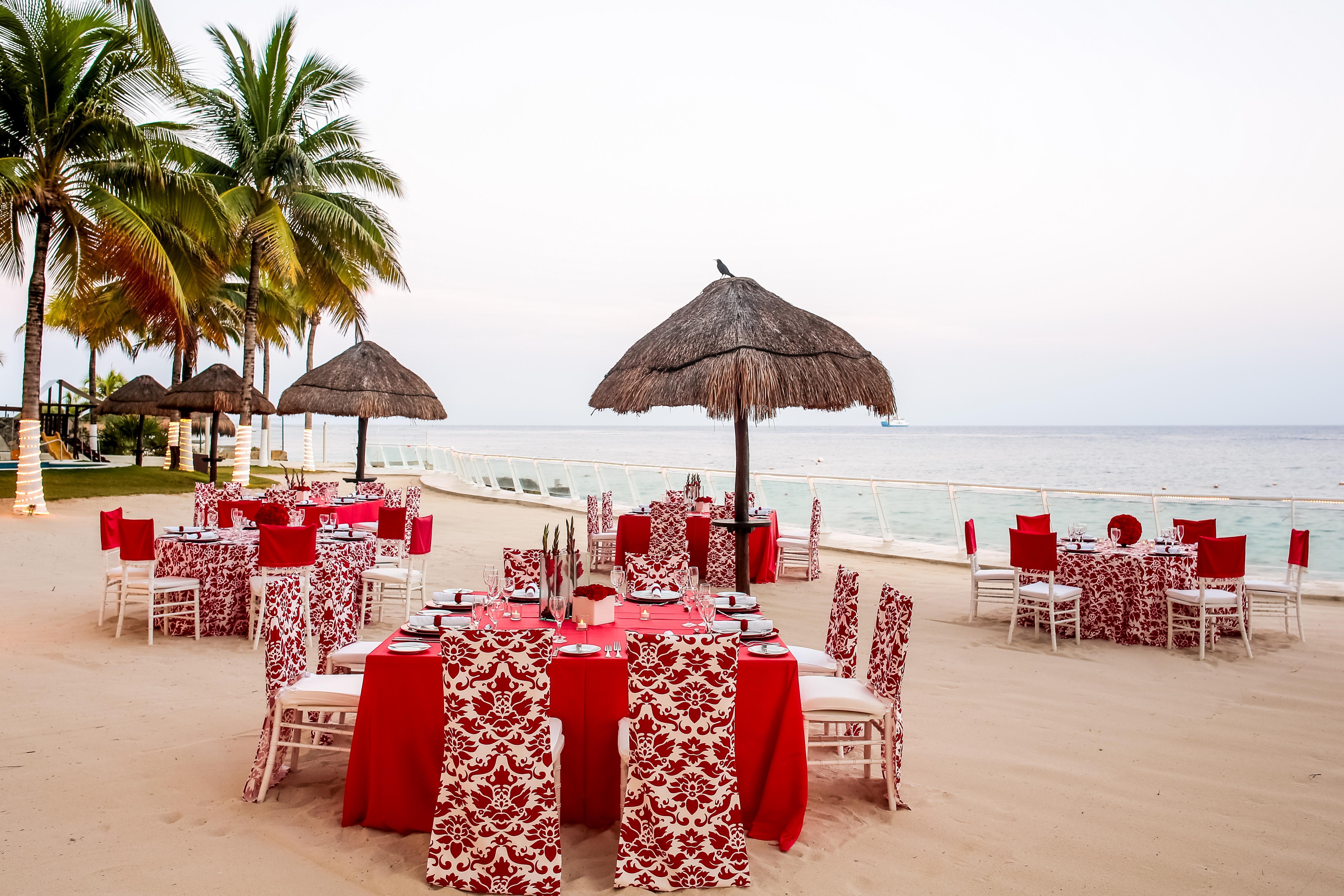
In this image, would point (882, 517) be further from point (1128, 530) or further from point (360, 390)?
point (360, 390)

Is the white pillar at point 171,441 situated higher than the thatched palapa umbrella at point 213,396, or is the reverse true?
the thatched palapa umbrella at point 213,396

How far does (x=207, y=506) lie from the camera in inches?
336

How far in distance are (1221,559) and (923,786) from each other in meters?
4.08

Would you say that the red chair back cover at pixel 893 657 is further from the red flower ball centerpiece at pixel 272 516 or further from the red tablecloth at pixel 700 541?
the red tablecloth at pixel 700 541

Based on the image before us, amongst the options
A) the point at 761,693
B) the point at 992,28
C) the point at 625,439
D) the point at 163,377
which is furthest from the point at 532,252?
the point at 625,439

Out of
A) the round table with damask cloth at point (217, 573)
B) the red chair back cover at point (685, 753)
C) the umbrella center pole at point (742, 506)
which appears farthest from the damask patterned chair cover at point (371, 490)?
the red chair back cover at point (685, 753)

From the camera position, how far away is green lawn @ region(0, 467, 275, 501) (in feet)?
48.8

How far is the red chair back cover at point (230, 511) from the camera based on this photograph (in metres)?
7.81

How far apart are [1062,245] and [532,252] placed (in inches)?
655

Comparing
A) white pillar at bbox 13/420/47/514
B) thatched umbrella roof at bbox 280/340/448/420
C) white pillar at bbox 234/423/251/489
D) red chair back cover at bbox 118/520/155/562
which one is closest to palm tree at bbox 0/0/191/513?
white pillar at bbox 13/420/47/514

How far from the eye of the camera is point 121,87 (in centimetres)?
1275

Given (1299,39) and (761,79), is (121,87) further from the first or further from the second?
(1299,39)

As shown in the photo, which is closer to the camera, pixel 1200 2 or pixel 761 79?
pixel 1200 2

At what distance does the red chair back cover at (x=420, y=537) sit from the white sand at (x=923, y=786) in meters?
1.46
